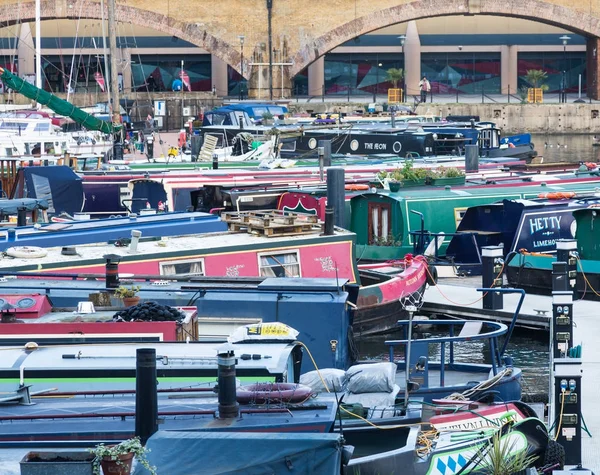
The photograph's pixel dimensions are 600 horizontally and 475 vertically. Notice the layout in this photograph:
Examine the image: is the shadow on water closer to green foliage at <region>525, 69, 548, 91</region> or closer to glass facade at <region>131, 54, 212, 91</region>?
green foliage at <region>525, 69, 548, 91</region>

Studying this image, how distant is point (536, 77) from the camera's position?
60625 millimetres

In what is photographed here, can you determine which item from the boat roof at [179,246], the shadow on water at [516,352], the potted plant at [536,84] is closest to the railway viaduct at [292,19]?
the potted plant at [536,84]

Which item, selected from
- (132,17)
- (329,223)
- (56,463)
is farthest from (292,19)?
(56,463)

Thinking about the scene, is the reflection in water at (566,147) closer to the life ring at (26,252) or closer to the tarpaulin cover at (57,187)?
the tarpaulin cover at (57,187)

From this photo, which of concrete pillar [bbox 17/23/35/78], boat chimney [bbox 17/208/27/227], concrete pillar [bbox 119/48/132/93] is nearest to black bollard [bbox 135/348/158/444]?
boat chimney [bbox 17/208/27/227]

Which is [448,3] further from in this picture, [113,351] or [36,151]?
[113,351]

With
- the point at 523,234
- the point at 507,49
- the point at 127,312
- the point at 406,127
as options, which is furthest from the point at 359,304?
the point at 507,49

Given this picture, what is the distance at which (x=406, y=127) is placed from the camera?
127 feet

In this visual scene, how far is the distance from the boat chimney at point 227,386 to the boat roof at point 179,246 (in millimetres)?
6911

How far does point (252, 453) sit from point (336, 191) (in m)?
13.2

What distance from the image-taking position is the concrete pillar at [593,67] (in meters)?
58.5

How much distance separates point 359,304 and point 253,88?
40.3m

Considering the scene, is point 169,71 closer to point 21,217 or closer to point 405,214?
point 405,214

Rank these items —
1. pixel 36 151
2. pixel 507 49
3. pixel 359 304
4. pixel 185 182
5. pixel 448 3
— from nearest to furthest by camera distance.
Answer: pixel 359 304 → pixel 185 182 → pixel 36 151 → pixel 448 3 → pixel 507 49
